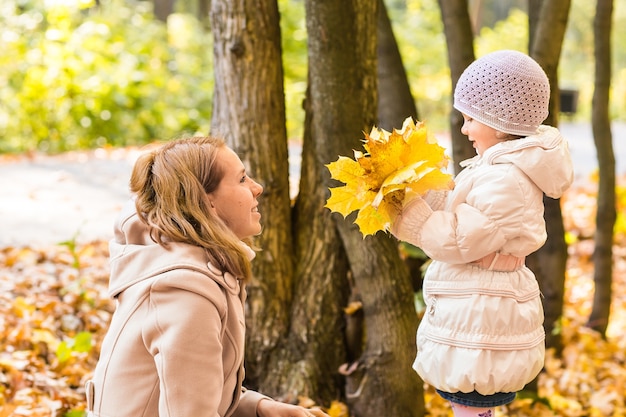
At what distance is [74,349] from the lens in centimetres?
376

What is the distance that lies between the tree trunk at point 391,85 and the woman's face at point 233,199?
2.67 metres

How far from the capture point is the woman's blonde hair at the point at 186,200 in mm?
2095

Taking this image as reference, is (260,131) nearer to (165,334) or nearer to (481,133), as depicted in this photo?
(481,133)

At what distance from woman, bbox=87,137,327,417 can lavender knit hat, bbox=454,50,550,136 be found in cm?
83

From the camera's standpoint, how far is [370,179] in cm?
240

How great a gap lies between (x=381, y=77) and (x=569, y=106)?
15274 millimetres

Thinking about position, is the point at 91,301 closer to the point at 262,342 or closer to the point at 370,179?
the point at 262,342

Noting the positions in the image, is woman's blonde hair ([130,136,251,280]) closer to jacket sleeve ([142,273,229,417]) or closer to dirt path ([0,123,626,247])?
jacket sleeve ([142,273,229,417])

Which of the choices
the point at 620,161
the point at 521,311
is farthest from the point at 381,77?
the point at 620,161

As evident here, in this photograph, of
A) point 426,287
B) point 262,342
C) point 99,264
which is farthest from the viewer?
point 99,264

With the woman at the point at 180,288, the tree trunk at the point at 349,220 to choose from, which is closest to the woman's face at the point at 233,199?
the woman at the point at 180,288

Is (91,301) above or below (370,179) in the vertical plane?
below

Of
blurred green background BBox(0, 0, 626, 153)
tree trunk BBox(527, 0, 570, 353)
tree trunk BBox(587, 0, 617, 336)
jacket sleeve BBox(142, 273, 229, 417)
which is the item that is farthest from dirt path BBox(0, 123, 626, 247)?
tree trunk BBox(587, 0, 617, 336)

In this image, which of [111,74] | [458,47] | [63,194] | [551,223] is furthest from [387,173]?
[111,74]
